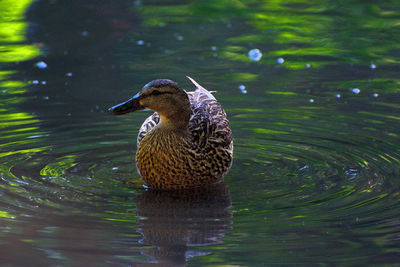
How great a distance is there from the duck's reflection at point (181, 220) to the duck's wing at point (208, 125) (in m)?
0.41

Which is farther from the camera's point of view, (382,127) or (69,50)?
(69,50)

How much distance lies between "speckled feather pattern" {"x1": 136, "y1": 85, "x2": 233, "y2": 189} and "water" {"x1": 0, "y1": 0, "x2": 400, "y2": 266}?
0.57 feet

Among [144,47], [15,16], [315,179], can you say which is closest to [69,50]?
[144,47]

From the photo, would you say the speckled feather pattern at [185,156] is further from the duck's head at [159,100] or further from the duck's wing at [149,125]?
the duck's head at [159,100]

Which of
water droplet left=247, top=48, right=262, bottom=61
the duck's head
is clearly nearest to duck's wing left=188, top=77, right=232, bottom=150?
the duck's head

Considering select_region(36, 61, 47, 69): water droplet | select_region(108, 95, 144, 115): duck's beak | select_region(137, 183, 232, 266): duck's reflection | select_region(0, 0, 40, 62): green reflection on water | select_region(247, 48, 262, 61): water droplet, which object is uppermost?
select_region(108, 95, 144, 115): duck's beak

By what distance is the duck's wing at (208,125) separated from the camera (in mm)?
6660

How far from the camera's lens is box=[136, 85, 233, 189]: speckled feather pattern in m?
6.50

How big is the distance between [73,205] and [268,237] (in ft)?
5.59

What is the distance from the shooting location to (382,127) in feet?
25.8

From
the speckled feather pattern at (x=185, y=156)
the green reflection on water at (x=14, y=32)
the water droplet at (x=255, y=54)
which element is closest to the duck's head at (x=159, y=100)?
the speckled feather pattern at (x=185, y=156)

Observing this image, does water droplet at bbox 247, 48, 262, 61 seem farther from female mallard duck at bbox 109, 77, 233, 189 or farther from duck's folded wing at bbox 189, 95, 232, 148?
female mallard duck at bbox 109, 77, 233, 189

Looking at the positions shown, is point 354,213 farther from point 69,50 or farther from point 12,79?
point 69,50

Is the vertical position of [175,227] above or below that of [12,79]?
above
